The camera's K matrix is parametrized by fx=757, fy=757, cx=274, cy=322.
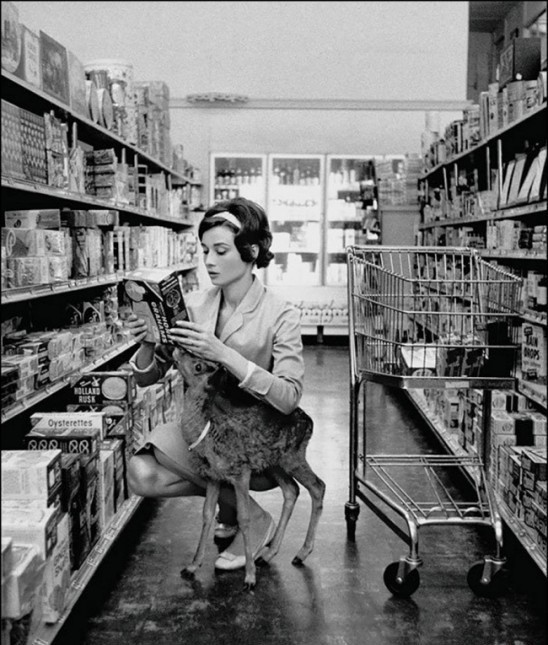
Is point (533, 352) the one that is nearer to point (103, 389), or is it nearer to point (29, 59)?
point (103, 389)

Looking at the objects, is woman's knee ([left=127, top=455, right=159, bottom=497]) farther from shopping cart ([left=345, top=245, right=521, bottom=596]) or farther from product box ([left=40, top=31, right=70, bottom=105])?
product box ([left=40, top=31, right=70, bottom=105])

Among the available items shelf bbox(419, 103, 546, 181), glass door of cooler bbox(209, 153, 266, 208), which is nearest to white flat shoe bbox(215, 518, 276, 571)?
shelf bbox(419, 103, 546, 181)

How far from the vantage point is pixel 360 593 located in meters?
2.90

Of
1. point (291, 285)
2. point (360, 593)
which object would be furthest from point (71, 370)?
point (291, 285)

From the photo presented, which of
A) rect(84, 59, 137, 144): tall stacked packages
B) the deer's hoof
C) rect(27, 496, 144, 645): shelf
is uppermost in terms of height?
rect(84, 59, 137, 144): tall stacked packages

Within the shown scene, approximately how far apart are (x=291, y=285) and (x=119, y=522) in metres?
7.40

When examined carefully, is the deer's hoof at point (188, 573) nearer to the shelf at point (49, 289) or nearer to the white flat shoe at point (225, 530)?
the white flat shoe at point (225, 530)

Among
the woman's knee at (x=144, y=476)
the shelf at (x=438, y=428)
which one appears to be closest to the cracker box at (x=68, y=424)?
the woman's knee at (x=144, y=476)

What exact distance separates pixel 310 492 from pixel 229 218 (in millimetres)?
1159

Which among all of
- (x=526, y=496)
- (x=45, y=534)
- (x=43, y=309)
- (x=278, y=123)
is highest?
(x=278, y=123)

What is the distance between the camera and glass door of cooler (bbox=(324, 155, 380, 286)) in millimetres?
10320

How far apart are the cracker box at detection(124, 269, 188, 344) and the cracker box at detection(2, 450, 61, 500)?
587 mm

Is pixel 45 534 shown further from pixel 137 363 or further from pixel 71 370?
pixel 71 370

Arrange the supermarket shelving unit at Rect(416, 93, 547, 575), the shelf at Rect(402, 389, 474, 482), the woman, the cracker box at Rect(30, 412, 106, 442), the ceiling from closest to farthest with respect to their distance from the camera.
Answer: the woman < the cracker box at Rect(30, 412, 106, 442) < the supermarket shelving unit at Rect(416, 93, 547, 575) < the shelf at Rect(402, 389, 474, 482) < the ceiling
